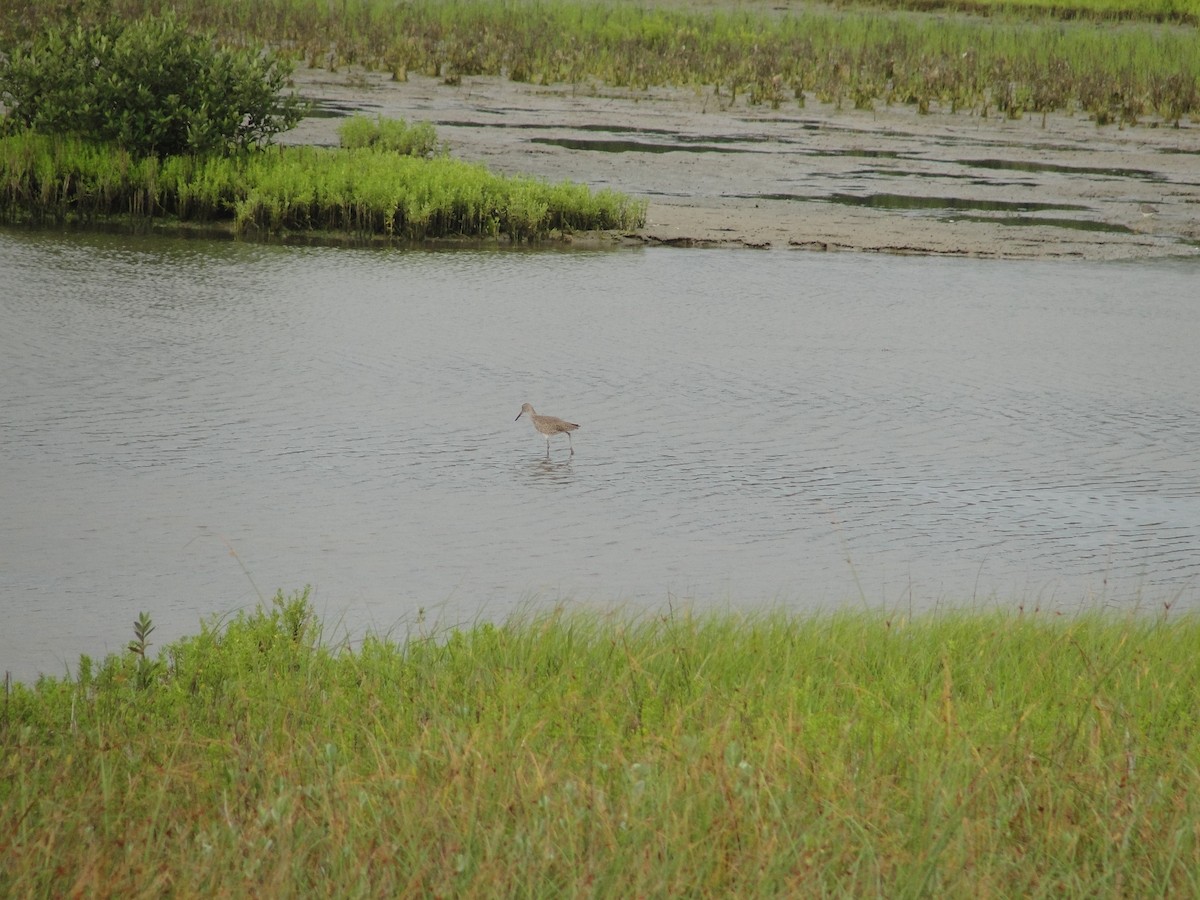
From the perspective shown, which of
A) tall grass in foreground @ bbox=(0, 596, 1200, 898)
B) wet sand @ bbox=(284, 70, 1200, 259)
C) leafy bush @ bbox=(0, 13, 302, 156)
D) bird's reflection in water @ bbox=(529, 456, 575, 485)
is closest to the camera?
tall grass in foreground @ bbox=(0, 596, 1200, 898)

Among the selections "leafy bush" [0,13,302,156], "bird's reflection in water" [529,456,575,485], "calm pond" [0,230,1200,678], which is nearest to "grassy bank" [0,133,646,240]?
"leafy bush" [0,13,302,156]

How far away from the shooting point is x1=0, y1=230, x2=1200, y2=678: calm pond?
21.5 ft

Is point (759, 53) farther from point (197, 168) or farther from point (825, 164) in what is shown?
point (197, 168)

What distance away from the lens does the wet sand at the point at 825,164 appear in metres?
16.7

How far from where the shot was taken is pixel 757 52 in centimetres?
3425

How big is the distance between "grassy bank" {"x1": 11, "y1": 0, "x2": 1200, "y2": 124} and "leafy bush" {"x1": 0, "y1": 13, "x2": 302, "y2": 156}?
12.4 metres

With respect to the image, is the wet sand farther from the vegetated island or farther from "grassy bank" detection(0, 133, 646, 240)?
"grassy bank" detection(0, 133, 646, 240)

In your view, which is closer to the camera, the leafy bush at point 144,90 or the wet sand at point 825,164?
the leafy bush at point 144,90

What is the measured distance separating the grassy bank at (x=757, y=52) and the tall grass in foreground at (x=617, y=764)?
24592 millimetres

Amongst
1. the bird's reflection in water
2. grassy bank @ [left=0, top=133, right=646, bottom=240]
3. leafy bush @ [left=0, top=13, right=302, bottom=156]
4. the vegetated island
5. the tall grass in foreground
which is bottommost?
the bird's reflection in water

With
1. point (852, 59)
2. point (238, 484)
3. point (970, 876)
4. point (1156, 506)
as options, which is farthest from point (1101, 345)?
point (852, 59)

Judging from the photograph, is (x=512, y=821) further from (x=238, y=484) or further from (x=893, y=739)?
(x=238, y=484)

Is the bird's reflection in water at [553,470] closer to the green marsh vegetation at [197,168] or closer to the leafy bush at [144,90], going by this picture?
the green marsh vegetation at [197,168]

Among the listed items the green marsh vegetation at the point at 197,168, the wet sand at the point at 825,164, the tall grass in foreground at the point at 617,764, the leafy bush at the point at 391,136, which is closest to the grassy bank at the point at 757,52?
the wet sand at the point at 825,164
